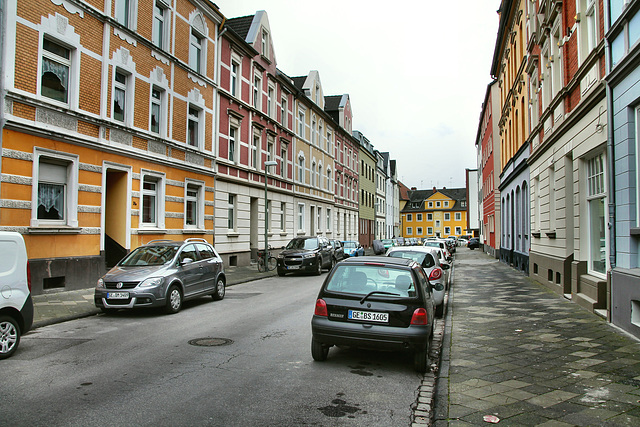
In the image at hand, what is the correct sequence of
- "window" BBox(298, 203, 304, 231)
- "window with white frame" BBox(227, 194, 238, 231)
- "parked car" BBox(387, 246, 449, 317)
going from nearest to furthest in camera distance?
"parked car" BBox(387, 246, 449, 317) → "window with white frame" BBox(227, 194, 238, 231) → "window" BBox(298, 203, 304, 231)

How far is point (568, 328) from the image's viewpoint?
27.2 ft

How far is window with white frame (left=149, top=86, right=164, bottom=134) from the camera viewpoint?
56.7 feet

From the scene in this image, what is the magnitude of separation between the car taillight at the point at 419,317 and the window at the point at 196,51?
1686 cm

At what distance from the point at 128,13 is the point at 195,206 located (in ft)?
25.9

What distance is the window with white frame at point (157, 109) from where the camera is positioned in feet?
56.7

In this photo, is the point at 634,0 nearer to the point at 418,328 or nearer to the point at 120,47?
the point at 418,328

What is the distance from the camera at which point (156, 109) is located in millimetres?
17578

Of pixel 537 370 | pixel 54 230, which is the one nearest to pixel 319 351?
pixel 537 370

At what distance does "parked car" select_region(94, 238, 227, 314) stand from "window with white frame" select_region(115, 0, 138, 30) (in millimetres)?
8489

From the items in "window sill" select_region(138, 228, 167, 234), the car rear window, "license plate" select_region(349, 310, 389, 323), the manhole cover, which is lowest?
the manhole cover

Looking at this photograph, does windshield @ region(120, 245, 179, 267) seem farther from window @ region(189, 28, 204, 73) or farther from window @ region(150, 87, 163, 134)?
window @ region(189, 28, 204, 73)

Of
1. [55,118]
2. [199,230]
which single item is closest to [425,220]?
[199,230]

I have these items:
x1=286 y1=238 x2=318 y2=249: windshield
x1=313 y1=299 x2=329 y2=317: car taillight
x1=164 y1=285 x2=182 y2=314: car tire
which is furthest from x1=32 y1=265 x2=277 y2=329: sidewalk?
x1=286 y1=238 x2=318 y2=249: windshield

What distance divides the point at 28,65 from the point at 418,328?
11816 millimetres
